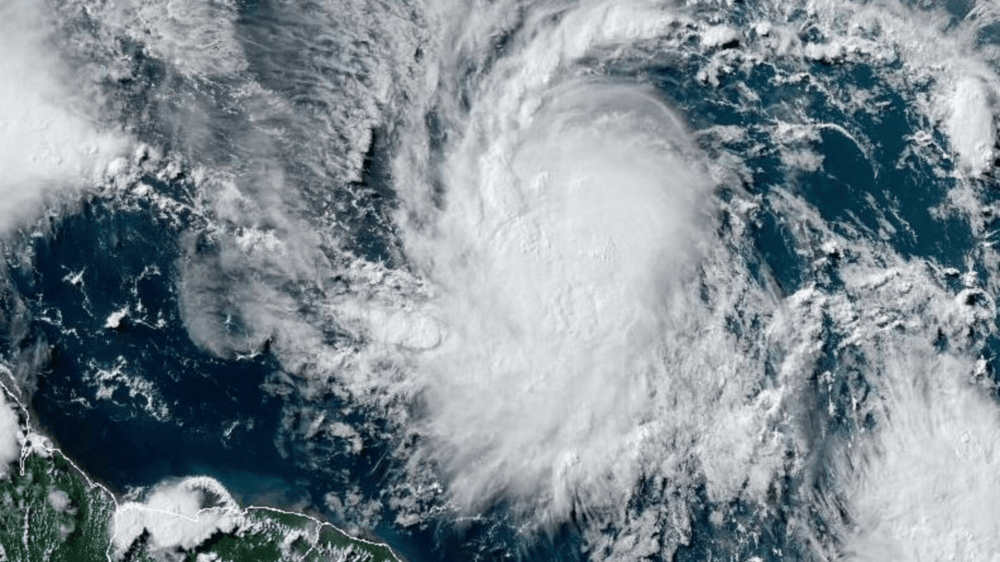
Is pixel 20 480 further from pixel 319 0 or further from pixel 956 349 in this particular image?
pixel 956 349

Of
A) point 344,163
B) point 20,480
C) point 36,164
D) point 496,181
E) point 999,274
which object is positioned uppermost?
point 999,274

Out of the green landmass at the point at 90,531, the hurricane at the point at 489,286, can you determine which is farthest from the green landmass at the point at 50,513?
the hurricane at the point at 489,286

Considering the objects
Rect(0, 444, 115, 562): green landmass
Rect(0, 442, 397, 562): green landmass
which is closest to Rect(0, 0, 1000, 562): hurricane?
Rect(0, 442, 397, 562): green landmass

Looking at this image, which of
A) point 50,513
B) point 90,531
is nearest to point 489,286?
point 90,531

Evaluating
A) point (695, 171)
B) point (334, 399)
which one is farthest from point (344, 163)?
point (695, 171)

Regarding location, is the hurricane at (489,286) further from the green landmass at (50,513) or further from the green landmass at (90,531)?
the green landmass at (50,513)

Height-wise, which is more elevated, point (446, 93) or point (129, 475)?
point (446, 93)

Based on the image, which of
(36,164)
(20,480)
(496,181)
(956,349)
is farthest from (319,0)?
(956,349)

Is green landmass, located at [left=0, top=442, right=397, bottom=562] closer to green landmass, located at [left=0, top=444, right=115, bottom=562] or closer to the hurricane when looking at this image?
green landmass, located at [left=0, top=444, right=115, bottom=562]
